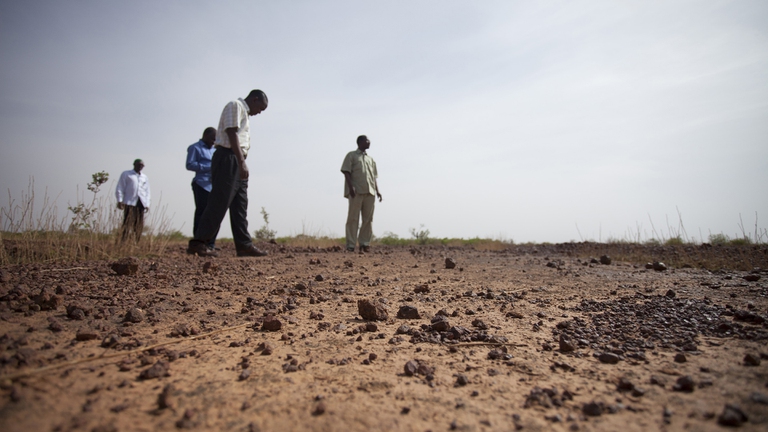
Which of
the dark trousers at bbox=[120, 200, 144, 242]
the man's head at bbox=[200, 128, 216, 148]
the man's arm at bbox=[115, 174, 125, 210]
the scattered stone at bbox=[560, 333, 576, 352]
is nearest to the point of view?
the scattered stone at bbox=[560, 333, 576, 352]

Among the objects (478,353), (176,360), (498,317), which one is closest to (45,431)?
(176,360)

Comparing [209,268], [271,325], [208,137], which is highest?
[208,137]

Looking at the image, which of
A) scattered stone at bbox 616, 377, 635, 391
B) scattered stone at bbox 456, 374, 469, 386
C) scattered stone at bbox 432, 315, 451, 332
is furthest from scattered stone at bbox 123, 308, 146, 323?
scattered stone at bbox 616, 377, 635, 391

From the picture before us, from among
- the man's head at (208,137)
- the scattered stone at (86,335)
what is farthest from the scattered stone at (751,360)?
the man's head at (208,137)

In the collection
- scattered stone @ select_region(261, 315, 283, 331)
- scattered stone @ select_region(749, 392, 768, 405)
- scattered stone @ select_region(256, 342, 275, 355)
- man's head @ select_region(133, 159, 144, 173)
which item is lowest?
scattered stone @ select_region(256, 342, 275, 355)

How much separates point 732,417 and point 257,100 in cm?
521

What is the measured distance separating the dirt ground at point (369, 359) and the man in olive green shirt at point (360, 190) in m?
4.55

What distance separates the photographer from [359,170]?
25.6ft

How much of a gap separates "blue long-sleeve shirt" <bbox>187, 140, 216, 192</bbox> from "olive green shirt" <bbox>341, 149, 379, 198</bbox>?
246 centimetres

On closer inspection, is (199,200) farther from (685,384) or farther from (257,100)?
(685,384)

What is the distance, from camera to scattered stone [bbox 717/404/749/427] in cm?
120

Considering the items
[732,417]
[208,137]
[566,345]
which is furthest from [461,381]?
[208,137]

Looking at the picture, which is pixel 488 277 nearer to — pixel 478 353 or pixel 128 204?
pixel 478 353

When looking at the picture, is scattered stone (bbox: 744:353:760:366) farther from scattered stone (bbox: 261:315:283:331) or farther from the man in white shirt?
the man in white shirt
